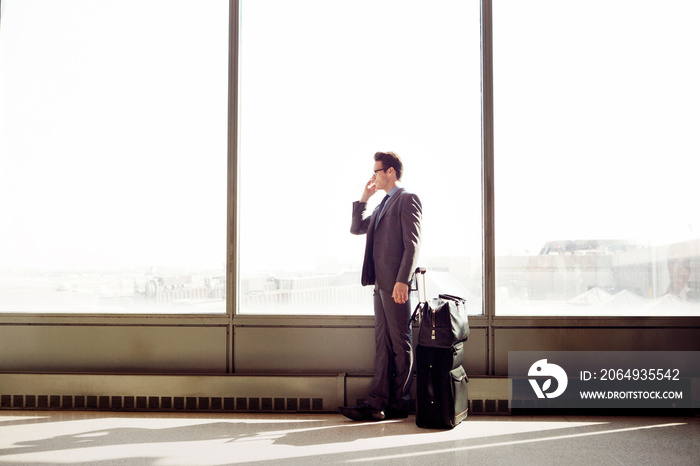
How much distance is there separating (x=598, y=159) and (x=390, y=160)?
4.53 feet

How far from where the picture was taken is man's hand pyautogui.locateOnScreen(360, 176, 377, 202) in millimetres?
3348

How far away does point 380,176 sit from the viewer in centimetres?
330

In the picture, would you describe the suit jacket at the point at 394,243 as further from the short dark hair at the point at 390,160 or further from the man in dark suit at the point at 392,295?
the short dark hair at the point at 390,160

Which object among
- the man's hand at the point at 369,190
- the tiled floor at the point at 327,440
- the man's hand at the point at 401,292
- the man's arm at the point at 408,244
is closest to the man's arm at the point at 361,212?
the man's hand at the point at 369,190

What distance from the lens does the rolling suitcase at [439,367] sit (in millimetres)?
2969

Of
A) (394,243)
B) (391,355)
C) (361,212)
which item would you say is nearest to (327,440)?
(391,355)

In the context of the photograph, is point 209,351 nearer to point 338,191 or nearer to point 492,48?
point 338,191

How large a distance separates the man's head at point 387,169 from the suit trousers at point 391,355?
2.09ft

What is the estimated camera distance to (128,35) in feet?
12.0

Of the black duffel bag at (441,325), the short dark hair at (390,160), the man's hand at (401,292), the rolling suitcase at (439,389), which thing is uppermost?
the short dark hair at (390,160)

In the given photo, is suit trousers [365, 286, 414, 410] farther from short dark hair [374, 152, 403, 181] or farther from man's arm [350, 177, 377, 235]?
short dark hair [374, 152, 403, 181]

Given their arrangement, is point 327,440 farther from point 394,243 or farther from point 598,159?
point 598,159

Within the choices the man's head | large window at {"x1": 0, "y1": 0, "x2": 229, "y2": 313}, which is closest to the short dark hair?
the man's head

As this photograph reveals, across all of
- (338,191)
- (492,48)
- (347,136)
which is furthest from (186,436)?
(492,48)
